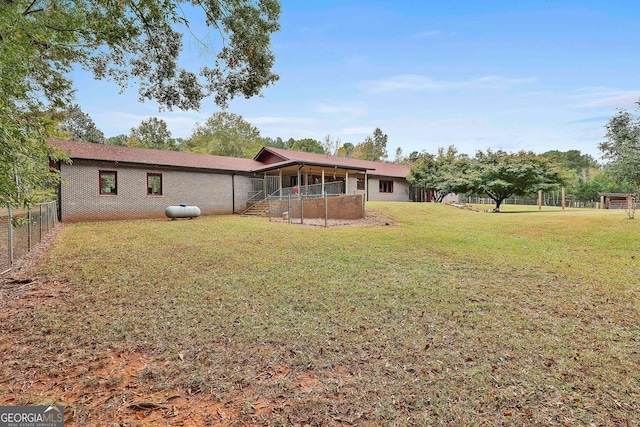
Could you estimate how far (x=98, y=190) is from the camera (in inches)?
645

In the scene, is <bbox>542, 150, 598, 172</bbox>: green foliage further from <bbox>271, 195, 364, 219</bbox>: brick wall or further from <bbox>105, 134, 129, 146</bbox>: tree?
<bbox>105, 134, 129, 146</bbox>: tree

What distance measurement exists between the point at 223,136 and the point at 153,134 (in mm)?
9845

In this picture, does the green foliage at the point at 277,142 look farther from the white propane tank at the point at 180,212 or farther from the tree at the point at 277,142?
the white propane tank at the point at 180,212

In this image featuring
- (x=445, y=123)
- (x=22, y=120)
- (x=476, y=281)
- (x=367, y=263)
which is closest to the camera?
(x=22, y=120)

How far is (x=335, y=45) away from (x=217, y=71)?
267 inches

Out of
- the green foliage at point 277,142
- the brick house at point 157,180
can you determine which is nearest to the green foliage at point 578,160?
the green foliage at point 277,142

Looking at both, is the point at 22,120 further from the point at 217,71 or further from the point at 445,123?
the point at 445,123

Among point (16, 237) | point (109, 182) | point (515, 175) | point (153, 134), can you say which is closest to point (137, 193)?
point (109, 182)

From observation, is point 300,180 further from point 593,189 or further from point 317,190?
point 593,189

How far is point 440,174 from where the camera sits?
26797mm

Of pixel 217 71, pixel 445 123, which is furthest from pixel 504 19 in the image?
pixel 445 123

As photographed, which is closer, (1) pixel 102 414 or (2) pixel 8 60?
(1) pixel 102 414

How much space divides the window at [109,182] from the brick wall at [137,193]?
A: 208mm

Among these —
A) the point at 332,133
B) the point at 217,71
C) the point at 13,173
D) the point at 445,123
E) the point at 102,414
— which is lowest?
the point at 102,414
